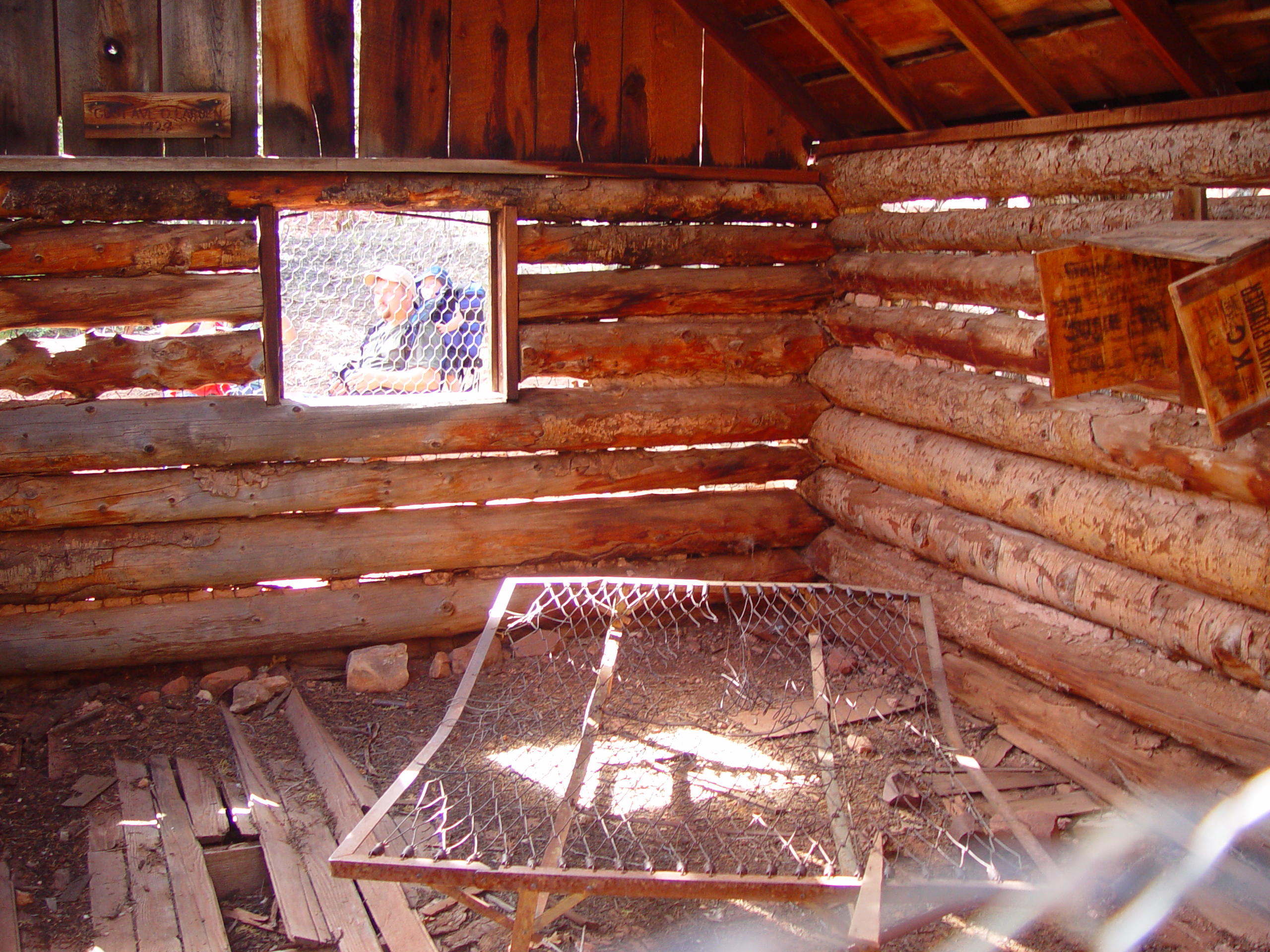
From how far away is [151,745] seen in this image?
4887mm


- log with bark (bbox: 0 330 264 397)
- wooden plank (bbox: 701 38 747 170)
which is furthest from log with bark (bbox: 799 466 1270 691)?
log with bark (bbox: 0 330 264 397)

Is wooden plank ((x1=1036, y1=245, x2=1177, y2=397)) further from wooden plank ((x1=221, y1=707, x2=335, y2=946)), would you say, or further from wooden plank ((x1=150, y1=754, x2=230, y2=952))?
wooden plank ((x1=150, y1=754, x2=230, y2=952))

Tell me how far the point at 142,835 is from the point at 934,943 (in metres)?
2.98

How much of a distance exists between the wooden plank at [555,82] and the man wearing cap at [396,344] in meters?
1.03

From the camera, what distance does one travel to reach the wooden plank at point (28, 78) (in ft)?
15.8

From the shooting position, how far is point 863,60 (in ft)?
16.7

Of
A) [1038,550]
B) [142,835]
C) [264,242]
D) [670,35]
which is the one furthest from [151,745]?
[670,35]

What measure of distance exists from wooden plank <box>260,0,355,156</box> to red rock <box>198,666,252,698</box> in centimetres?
258

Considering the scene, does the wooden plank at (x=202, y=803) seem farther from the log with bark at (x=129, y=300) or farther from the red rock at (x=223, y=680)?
the log with bark at (x=129, y=300)

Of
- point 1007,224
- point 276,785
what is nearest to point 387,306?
point 276,785

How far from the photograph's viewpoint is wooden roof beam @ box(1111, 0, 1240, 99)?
144 inches

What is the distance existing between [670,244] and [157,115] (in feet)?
8.58

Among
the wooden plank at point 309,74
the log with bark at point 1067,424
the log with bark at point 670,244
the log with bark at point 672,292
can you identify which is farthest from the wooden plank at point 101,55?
the log with bark at point 1067,424

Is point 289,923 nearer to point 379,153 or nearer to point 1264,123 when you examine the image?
point 379,153
